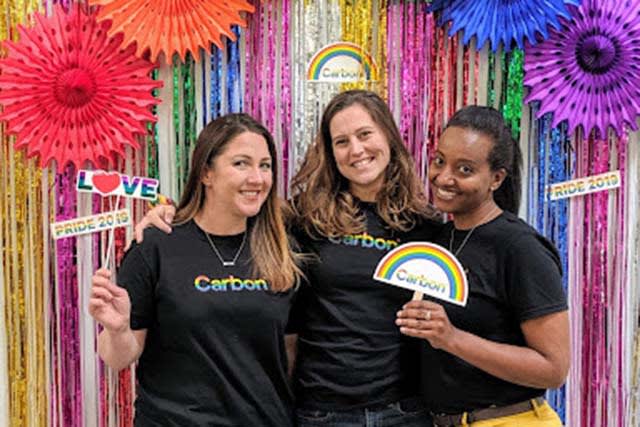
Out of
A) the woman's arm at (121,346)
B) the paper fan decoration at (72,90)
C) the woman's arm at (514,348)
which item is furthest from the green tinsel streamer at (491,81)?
the woman's arm at (121,346)

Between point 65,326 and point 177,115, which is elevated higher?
point 177,115

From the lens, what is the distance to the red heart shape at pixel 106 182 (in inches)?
76.6

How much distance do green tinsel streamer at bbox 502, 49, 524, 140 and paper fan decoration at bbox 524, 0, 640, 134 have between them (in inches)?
1.1

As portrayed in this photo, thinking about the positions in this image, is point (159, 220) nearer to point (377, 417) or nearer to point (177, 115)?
point (177, 115)

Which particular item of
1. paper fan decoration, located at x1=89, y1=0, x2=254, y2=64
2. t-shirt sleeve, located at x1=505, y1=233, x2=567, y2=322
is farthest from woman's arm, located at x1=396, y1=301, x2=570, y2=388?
paper fan decoration, located at x1=89, y1=0, x2=254, y2=64

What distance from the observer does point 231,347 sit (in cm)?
173

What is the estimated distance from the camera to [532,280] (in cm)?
156

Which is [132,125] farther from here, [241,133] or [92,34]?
[241,133]

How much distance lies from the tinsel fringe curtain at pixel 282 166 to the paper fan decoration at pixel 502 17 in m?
0.07

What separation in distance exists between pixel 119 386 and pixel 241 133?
3.28 feet

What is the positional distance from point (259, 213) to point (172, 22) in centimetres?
68

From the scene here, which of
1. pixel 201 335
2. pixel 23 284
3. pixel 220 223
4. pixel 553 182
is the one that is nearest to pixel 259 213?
pixel 220 223

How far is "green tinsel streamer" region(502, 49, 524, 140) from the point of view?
2168 millimetres

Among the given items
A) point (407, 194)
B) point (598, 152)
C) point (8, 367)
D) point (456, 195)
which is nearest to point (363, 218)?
point (407, 194)
